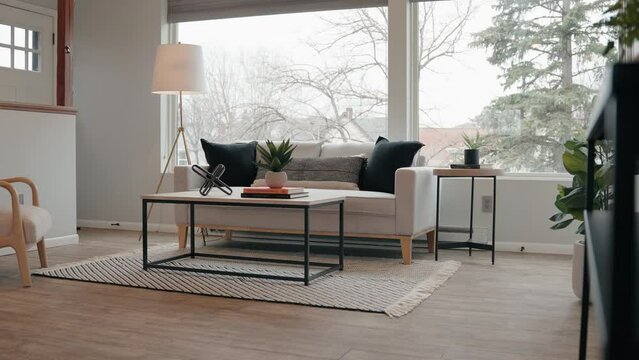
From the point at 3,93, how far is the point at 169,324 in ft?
13.7

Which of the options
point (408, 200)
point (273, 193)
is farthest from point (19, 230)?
point (408, 200)

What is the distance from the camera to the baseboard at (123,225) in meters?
6.01

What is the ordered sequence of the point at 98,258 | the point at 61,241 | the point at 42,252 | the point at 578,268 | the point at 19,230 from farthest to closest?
the point at 61,241, the point at 98,258, the point at 42,252, the point at 19,230, the point at 578,268

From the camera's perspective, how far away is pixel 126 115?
621 centimetres

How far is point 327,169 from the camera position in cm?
486

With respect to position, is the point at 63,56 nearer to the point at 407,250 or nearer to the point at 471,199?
the point at 407,250

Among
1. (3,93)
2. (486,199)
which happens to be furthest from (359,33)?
(3,93)

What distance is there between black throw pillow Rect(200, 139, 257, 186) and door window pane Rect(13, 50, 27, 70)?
223 centimetres

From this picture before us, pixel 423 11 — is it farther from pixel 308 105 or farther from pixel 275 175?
pixel 275 175

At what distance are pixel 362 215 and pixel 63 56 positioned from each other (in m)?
2.59

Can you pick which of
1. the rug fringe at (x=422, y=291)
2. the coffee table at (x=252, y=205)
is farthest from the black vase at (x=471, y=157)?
the coffee table at (x=252, y=205)

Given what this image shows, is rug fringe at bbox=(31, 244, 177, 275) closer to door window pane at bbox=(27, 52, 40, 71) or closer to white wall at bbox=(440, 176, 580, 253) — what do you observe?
white wall at bbox=(440, 176, 580, 253)

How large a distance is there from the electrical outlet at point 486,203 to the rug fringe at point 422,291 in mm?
882

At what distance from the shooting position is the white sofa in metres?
4.18
